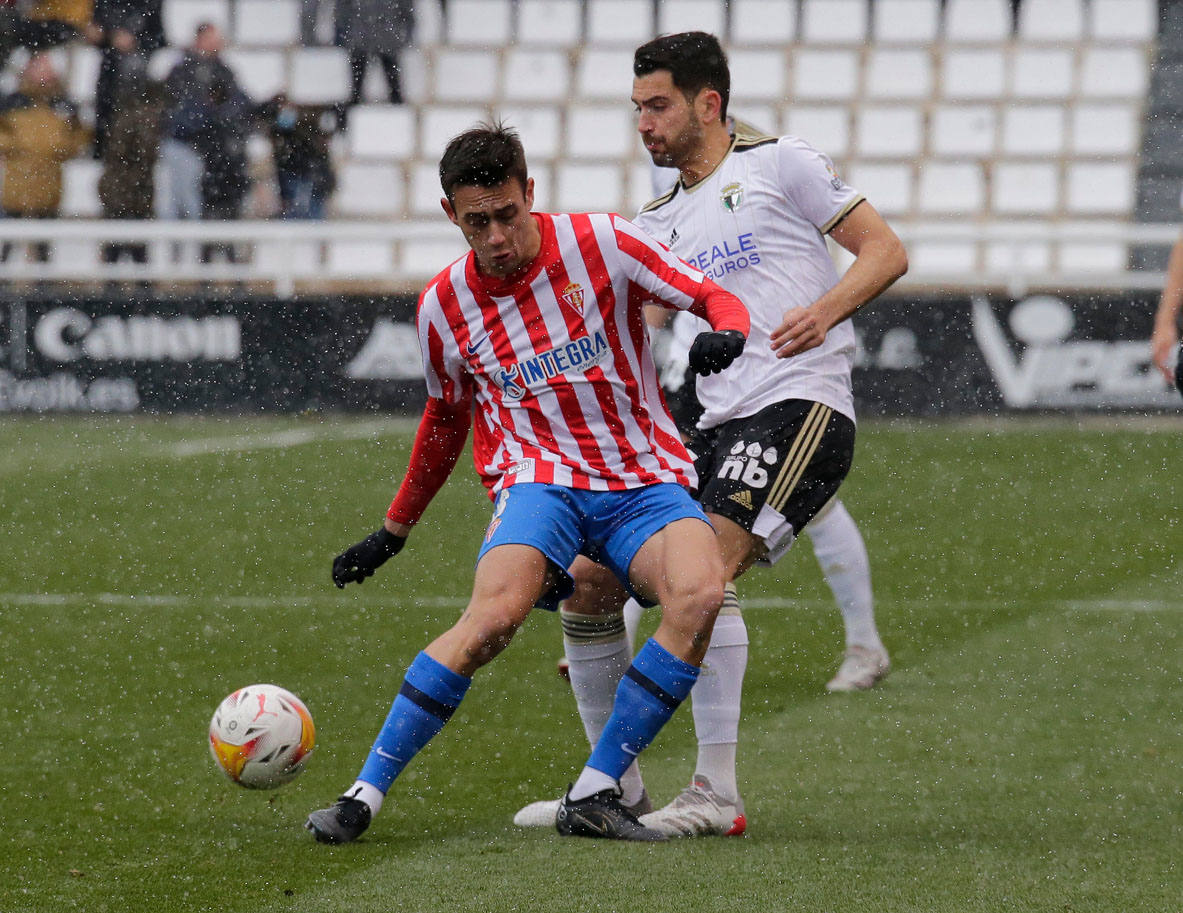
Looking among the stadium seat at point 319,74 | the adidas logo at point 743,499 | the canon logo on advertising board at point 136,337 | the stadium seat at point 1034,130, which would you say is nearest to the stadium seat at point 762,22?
the stadium seat at point 1034,130

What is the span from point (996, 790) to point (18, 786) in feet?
7.85

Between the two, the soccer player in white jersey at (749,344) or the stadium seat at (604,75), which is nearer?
the soccer player in white jersey at (749,344)

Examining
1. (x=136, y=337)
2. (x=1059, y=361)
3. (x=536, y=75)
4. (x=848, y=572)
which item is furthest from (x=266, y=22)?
(x=848, y=572)

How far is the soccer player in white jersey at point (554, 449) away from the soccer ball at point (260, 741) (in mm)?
234

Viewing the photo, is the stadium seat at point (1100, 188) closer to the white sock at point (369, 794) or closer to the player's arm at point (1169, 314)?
the player's arm at point (1169, 314)

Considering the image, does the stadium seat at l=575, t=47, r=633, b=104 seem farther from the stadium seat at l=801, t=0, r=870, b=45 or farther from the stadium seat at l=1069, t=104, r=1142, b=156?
the stadium seat at l=1069, t=104, r=1142, b=156

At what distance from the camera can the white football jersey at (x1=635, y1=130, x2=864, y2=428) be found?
468cm

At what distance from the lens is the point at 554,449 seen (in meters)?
4.17

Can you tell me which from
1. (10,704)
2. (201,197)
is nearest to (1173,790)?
(10,704)

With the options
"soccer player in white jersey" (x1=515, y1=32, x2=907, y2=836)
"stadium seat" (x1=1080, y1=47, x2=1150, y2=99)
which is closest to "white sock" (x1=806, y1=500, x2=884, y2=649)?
"soccer player in white jersey" (x1=515, y1=32, x2=907, y2=836)

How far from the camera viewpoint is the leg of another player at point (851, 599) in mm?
5883

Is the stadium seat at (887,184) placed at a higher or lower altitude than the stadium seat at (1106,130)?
lower

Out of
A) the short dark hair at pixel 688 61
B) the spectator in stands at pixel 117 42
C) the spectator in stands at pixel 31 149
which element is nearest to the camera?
the short dark hair at pixel 688 61

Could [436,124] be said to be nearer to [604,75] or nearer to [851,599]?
[604,75]
